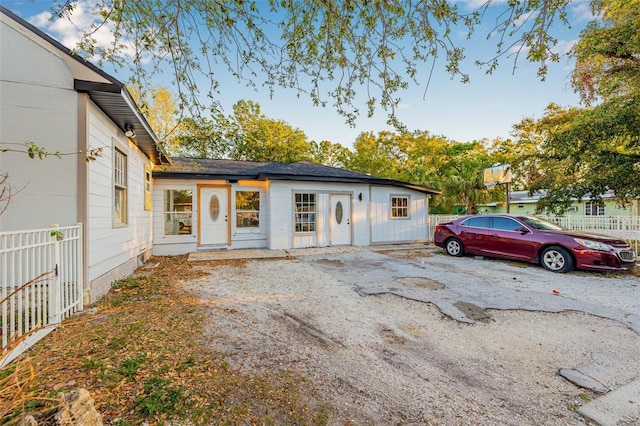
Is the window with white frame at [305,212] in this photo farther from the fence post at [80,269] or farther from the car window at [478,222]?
the fence post at [80,269]

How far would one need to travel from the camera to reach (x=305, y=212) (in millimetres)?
10273

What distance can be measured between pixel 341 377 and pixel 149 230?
8.13 m

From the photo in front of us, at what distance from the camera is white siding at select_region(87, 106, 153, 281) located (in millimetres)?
4402

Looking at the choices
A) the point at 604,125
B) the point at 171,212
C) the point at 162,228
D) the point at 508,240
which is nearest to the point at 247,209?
the point at 171,212

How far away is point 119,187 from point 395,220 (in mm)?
9344

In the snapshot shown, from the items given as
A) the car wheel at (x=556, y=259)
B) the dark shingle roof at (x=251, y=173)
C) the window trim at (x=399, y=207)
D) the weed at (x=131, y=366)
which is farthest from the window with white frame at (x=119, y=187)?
the car wheel at (x=556, y=259)

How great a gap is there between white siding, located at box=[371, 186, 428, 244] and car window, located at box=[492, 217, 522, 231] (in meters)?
4.04

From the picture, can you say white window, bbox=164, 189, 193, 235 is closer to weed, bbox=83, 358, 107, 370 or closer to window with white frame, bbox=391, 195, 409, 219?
weed, bbox=83, 358, 107, 370

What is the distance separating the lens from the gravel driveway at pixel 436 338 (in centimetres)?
224

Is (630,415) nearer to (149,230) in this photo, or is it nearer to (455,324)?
(455,324)

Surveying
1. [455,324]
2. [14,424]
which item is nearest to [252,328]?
[14,424]

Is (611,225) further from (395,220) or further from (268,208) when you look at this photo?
(268,208)

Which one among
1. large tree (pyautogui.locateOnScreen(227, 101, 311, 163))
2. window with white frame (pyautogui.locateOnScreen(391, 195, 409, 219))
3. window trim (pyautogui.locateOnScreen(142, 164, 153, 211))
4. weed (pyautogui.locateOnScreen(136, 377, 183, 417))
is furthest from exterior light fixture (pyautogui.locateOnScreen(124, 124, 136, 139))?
large tree (pyautogui.locateOnScreen(227, 101, 311, 163))

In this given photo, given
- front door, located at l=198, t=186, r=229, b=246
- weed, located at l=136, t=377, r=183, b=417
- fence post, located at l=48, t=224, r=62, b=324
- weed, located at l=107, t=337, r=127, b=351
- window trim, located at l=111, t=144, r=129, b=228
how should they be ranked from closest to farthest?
weed, located at l=136, t=377, r=183, b=417, weed, located at l=107, t=337, r=127, b=351, fence post, located at l=48, t=224, r=62, b=324, window trim, located at l=111, t=144, r=129, b=228, front door, located at l=198, t=186, r=229, b=246
